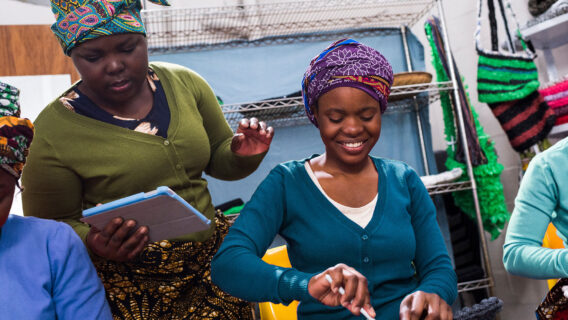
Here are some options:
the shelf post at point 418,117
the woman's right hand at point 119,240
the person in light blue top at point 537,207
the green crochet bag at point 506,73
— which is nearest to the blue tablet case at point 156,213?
the woman's right hand at point 119,240

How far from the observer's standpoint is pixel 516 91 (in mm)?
2689

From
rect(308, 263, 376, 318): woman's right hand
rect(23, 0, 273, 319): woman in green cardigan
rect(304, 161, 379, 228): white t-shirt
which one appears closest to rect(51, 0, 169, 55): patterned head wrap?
rect(23, 0, 273, 319): woman in green cardigan

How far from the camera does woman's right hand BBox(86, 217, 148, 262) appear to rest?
115cm

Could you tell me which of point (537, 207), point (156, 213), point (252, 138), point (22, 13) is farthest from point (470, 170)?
point (22, 13)

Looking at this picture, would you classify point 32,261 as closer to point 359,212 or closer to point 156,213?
→ point 156,213

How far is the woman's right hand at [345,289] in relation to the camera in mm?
912

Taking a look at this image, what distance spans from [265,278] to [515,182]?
8.52 feet

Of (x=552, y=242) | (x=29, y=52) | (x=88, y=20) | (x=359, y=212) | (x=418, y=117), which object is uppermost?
(x=29, y=52)

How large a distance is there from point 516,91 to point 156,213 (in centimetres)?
216

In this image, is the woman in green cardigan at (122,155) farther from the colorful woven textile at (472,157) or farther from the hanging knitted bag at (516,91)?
the colorful woven textile at (472,157)

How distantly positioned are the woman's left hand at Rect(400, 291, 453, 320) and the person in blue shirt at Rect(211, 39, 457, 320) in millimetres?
84

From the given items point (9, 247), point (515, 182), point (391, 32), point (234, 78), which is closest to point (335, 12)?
point (391, 32)

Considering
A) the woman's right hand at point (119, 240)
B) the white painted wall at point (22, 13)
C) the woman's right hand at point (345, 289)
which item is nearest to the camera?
the woman's right hand at point (345, 289)

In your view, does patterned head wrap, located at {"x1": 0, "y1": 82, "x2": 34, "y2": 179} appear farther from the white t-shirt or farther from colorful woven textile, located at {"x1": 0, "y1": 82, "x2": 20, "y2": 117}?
the white t-shirt
